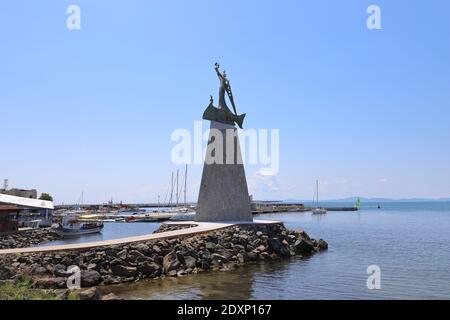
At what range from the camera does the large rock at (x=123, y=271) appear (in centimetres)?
1845

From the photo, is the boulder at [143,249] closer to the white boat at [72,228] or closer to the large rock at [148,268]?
the large rock at [148,268]

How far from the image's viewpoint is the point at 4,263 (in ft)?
56.5

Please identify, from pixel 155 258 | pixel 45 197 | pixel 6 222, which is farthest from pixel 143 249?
pixel 45 197

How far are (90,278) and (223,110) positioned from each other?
705 inches

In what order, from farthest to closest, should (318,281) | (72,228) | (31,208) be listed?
(31,208) → (72,228) → (318,281)

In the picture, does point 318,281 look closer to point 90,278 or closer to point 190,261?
point 190,261

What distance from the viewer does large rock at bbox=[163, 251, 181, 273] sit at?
20.0m

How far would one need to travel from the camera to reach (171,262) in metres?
20.2

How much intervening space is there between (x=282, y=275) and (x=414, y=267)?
8.34 m

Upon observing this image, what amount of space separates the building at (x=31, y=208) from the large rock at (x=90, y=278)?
1293 inches

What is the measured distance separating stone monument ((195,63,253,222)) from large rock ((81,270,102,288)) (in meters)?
14.2

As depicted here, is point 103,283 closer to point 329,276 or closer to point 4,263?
point 4,263

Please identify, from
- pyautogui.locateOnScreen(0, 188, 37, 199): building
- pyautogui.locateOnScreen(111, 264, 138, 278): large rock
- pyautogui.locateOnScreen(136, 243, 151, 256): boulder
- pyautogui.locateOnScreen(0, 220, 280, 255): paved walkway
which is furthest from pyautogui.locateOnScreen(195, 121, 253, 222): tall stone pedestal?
pyautogui.locateOnScreen(0, 188, 37, 199): building
